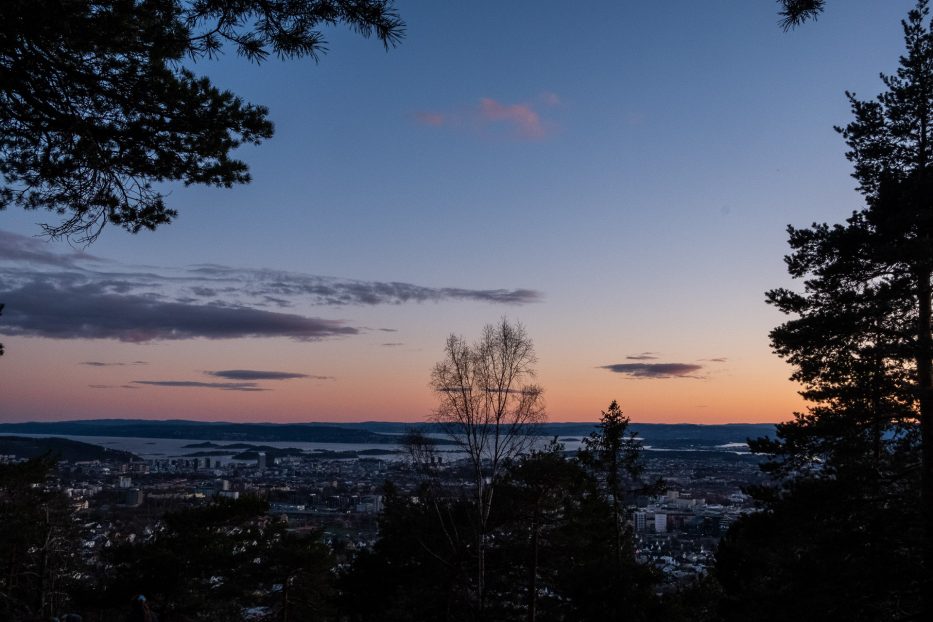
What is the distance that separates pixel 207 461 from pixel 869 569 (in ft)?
433

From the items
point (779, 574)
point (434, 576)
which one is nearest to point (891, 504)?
point (779, 574)

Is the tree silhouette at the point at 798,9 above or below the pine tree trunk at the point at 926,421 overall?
above

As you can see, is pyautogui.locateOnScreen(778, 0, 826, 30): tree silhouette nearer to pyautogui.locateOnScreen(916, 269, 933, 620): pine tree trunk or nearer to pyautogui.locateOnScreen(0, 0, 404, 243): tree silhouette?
pyautogui.locateOnScreen(0, 0, 404, 243): tree silhouette

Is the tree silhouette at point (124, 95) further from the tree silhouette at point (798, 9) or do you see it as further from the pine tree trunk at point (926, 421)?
the pine tree trunk at point (926, 421)

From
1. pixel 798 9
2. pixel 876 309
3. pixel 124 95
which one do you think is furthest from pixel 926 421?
pixel 124 95

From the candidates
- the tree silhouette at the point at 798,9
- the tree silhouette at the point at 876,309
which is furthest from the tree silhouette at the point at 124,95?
the tree silhouette at the point at 876,309

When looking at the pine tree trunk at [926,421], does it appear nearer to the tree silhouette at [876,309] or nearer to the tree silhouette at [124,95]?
the tree silhouette at [876,309]

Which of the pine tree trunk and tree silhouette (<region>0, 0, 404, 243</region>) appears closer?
tree silhouette (<region>0, 0, 404, 243</region>)

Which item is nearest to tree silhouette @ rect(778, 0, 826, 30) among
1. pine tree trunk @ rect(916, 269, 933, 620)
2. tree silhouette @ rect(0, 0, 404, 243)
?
tree silhouette @ rect(0, 0, 404, 243)

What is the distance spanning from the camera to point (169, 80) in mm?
6047

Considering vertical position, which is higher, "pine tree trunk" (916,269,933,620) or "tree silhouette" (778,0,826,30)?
"tree silhouette" (778,0,826,30)

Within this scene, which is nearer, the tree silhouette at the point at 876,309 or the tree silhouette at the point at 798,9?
the tree silhouette at the point at 798,9

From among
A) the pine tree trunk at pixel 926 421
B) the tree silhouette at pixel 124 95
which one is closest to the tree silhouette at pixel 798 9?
the tree silhouette at pixel 124 95

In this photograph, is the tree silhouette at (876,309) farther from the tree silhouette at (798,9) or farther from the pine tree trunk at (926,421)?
the tree silhouette at (798,9)
